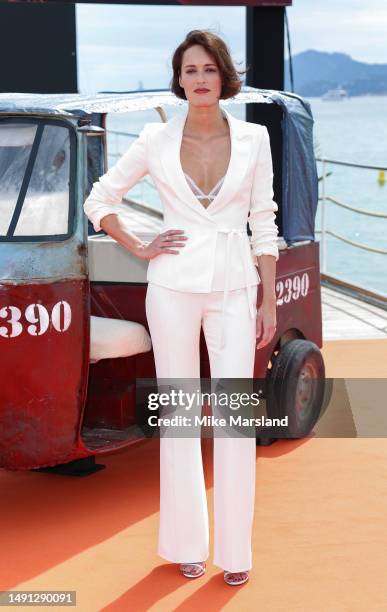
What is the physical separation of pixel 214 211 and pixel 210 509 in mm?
1629

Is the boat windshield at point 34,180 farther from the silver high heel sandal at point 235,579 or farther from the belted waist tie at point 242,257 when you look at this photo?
the silver high heel sandal at point 235,579

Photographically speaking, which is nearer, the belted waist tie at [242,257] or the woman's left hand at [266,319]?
the belted waist tie at [242,257]

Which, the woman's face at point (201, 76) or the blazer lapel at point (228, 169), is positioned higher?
the woman's face at point (201, 76)

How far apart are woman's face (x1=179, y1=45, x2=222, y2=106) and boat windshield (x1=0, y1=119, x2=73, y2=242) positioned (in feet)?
2.82

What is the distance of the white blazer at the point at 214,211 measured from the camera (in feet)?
13.0

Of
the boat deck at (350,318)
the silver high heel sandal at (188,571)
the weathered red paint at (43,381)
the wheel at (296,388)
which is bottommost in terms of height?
the boat deck at (350,318)

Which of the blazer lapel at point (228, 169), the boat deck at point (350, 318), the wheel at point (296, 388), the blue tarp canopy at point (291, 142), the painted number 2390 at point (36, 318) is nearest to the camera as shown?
the blazer lapel at point (228, 169)

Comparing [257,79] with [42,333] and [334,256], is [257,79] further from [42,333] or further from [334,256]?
[334,256]

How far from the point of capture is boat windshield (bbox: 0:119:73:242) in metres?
4.61

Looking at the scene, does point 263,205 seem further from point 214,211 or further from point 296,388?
point 296,388

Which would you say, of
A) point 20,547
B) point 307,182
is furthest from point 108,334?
point 307,182

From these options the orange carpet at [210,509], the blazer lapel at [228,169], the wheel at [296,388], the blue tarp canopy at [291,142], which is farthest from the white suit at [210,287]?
the wheel at [296,388]

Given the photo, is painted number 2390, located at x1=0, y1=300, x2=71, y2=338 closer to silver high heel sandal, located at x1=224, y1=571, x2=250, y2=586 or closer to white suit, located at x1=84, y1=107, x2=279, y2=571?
white suit, located at x1=84, y1=107, x2=279, y2=571

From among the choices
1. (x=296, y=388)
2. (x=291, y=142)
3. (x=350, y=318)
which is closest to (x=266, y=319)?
(x=296, y=388)
